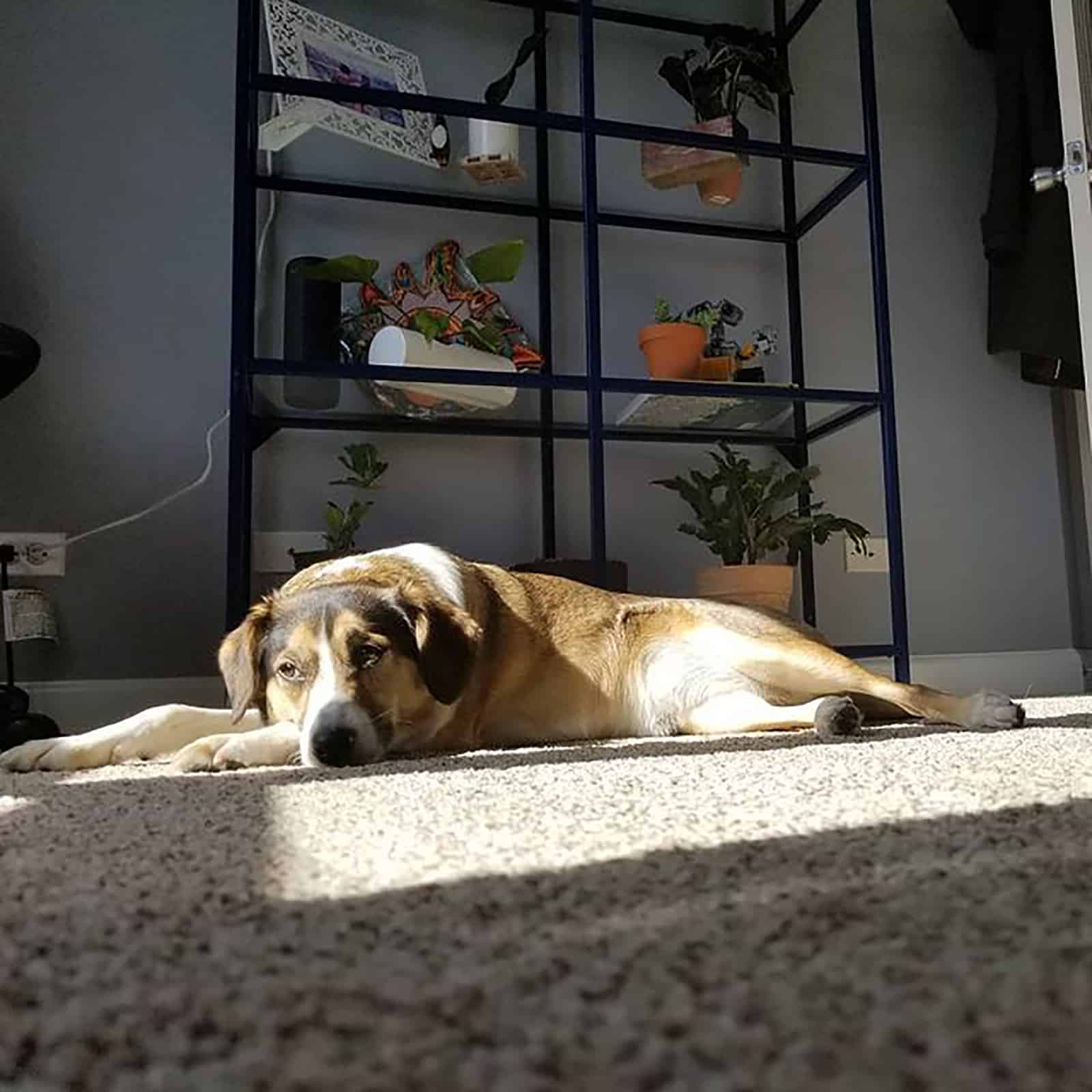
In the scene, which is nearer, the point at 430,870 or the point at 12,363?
the point at 430,870

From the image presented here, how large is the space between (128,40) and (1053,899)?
2.68 m

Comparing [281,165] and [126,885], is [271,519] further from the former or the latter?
[126,885]

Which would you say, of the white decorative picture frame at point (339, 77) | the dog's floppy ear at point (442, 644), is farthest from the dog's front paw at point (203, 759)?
the white decorative picture frame at point (339, 77)

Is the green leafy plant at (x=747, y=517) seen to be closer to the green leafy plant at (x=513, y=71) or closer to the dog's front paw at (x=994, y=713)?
the dog's front paw at (x=994, y=713)

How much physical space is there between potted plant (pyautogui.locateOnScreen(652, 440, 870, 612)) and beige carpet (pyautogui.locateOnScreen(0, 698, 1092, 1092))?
1.39 metres

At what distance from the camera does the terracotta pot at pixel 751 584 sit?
2.29 metres

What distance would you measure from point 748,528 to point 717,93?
3.66 ft

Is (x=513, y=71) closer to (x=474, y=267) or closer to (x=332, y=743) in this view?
(x=474, y=267)

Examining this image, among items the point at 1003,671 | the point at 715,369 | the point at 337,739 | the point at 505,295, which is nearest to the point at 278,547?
the point at 505,295

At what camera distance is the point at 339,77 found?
2287mm

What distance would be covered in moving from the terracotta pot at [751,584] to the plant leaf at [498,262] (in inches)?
32.9

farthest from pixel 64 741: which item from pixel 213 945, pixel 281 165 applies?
pixel 281 165

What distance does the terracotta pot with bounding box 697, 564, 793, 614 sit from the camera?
2287 mm

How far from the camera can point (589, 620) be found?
176cm
